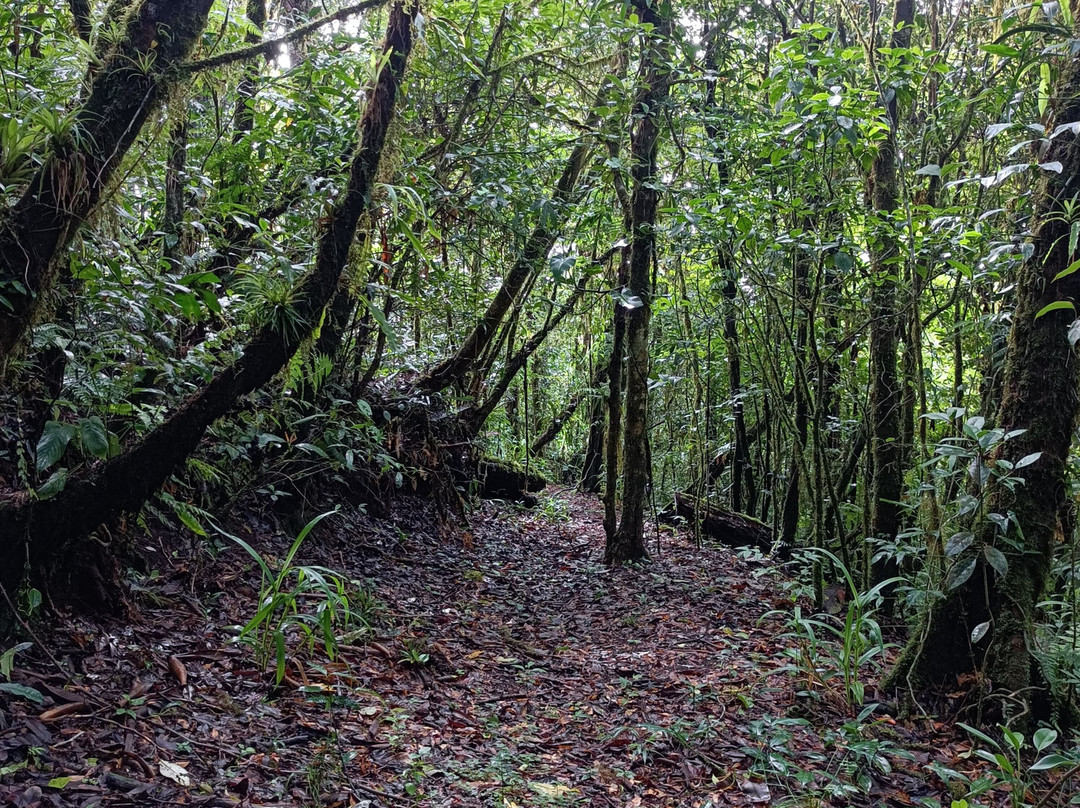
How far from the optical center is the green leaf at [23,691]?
2.39 m

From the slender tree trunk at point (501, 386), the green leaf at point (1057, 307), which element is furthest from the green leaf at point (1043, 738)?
the slender tree trunk at point (501, 386)

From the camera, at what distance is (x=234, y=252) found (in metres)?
5.13

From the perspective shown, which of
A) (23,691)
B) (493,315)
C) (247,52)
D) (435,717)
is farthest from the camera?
(493,315)

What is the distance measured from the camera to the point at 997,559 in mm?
3334

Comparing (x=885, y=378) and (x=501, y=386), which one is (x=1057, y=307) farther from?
(x=501, y=386)

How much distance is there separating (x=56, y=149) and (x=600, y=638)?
4.42 metres

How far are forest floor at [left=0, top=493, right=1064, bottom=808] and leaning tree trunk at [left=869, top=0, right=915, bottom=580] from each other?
1199 millimetres

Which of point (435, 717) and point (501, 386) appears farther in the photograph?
point (501, 386)

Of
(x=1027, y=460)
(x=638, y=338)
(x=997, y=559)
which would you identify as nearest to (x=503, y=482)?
(x=638, y=338)

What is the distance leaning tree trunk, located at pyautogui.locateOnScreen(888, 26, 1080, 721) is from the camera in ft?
11.2

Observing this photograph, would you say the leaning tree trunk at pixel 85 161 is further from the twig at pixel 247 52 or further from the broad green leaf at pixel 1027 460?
the broad green leaf at pixel 1027 460

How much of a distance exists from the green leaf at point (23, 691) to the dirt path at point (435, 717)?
0.04m

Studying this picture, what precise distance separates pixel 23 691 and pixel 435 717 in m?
1.79

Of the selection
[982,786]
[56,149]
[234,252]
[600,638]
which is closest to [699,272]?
[600,638]
